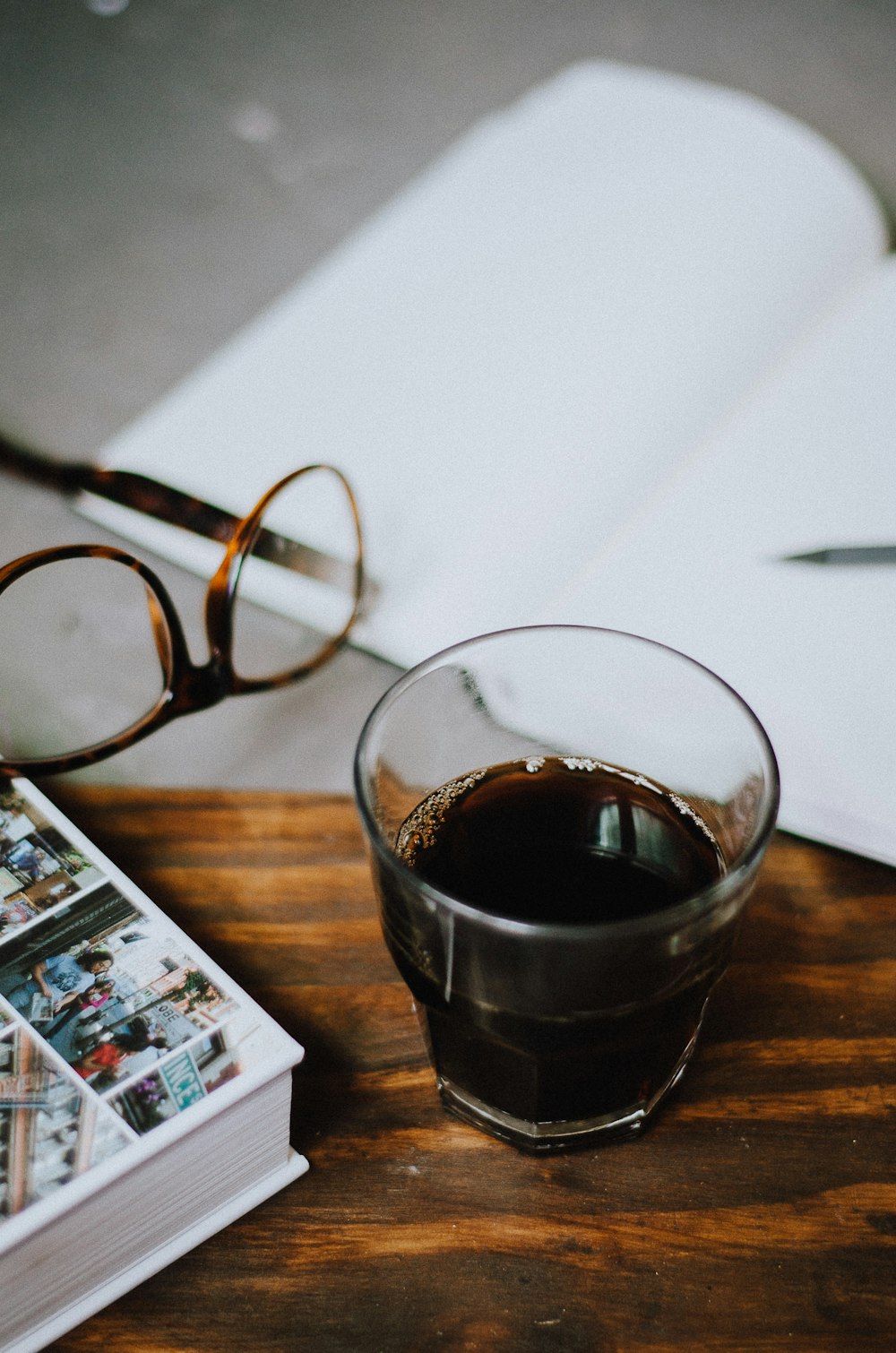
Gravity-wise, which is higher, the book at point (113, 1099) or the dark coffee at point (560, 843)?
the dark coffee at point (560, 843)

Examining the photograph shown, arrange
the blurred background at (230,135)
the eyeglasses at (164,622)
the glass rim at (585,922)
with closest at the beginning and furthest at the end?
the glass rim at (585,922), the eyeglasses at (164,622), the blurred background at (230,135)

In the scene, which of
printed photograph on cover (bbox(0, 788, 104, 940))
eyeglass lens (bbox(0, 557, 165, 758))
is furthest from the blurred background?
printed photograph on cover (bbox(0, 788, 104, 940))

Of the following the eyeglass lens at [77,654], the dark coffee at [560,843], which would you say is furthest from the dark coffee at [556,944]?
the eyeglass lens at [77,654]

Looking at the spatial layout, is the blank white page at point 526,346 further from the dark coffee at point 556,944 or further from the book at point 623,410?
the dark coffee at point 556,944

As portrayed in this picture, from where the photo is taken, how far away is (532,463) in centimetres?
62

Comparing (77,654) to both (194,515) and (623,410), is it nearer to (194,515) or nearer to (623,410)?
(194,515)

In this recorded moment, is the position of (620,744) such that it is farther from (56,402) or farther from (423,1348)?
(56,402)

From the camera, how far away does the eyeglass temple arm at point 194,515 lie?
0.56m

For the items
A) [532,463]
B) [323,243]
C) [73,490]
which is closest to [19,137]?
[323,243]

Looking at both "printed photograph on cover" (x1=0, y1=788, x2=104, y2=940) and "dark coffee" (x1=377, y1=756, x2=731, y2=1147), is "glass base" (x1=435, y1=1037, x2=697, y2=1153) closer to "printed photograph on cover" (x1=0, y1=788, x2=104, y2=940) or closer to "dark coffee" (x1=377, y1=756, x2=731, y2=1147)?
"dark coffee" (x1=377, y1=756, x2=731, y2=1147)

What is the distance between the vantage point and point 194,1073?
34cm

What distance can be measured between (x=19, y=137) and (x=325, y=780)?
820 mm

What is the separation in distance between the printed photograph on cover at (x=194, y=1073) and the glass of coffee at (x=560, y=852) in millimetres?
57

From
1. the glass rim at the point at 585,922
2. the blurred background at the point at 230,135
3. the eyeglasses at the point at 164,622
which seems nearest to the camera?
the glass rim at the point at 585,922
